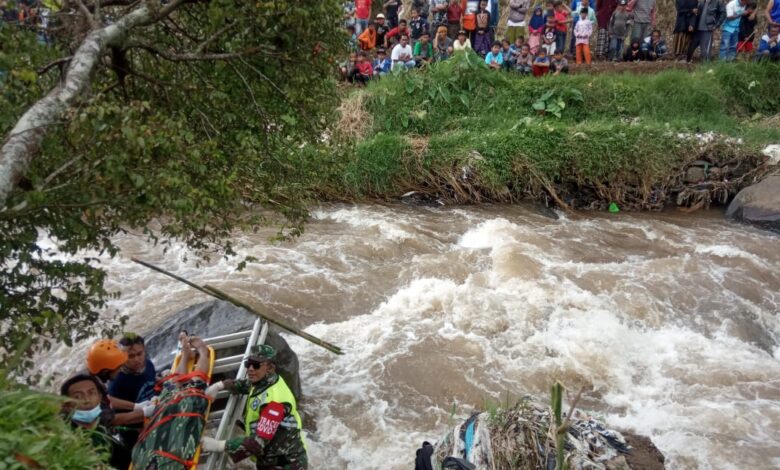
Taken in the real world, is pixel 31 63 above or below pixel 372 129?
above

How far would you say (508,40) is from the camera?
15.5m

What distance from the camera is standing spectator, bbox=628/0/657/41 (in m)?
14.7

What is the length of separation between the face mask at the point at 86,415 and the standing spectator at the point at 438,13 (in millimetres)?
13159

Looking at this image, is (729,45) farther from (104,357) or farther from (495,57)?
(104,357)

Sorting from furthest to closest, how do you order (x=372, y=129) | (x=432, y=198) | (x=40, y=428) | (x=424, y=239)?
(x=372, y=129) → (x=432, y=198) → (x=424, y=239) → (x=40, y=428)

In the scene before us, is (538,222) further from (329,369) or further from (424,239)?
(329,369)

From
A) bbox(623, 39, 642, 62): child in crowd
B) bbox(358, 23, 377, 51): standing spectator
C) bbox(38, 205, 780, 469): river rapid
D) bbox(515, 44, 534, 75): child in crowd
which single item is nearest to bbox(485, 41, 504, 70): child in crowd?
bbox(515, 44, 534, 75): child in crowd

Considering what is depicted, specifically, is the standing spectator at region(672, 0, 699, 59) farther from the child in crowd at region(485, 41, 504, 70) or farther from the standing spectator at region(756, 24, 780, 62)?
the child in crowd at region(485, 41, 504, 70)

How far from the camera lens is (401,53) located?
14.5 m

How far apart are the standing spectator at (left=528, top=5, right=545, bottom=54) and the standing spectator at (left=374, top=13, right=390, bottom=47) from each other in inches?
142

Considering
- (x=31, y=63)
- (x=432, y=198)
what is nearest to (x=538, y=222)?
(x=432, y=198)

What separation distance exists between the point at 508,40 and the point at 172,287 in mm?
10631

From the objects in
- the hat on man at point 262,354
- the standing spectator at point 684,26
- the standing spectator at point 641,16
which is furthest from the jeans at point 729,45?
the hat on man at point 262,354

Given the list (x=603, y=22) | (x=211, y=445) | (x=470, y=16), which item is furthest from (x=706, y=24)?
(x=211, y=445)
